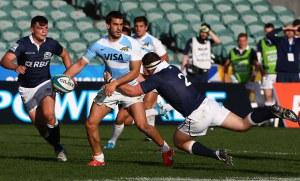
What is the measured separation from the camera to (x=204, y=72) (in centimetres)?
2500

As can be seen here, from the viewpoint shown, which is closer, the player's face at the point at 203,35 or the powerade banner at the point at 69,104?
the powerade banner at the point at 69,104

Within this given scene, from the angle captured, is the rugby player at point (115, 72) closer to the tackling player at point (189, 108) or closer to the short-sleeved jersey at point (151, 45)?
the tackling player at point (189, 108)

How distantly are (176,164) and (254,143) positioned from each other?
4757 mm

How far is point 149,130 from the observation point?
1460 cm

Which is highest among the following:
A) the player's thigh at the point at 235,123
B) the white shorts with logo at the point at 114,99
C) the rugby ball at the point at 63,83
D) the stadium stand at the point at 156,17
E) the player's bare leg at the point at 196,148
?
the rugby ball at the point at 63,83

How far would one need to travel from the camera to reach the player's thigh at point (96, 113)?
46.3 ft

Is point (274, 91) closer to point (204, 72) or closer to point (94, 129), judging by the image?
→ point (204, 72)

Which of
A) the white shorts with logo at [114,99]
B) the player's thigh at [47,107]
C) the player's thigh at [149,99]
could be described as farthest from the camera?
the player's thigh at [149,99]

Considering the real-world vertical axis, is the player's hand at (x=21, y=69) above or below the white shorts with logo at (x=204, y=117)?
above

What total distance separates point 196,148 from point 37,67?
3.17 metres

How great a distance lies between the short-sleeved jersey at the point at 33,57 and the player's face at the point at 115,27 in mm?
1556

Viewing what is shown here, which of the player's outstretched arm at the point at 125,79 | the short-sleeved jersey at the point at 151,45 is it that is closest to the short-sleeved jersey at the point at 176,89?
the player's outstretched arm at the point at 125,79

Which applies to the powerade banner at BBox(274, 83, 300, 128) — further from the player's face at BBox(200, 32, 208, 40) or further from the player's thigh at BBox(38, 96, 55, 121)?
the player's thigh at BBox(38, 96, 55, 121)

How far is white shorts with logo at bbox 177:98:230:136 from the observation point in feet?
44.7
